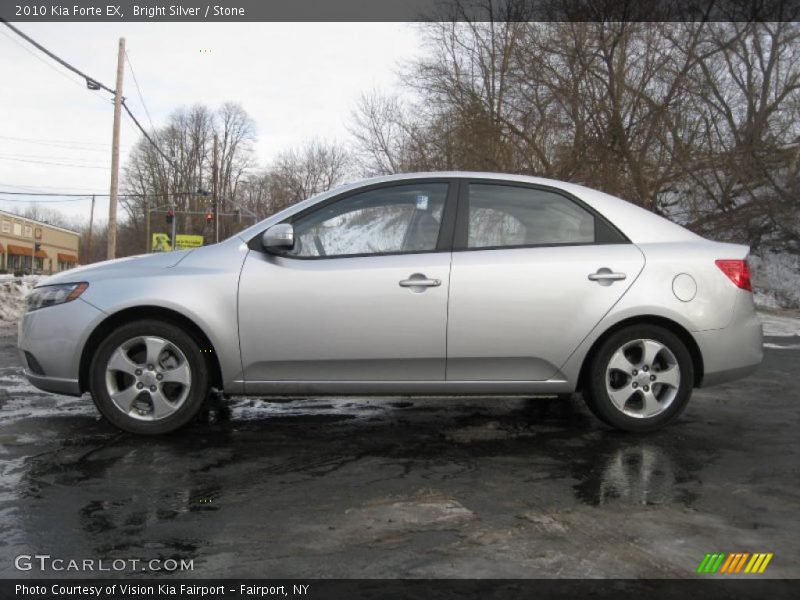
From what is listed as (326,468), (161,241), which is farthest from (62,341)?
(161,241)

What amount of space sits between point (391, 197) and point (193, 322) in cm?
146

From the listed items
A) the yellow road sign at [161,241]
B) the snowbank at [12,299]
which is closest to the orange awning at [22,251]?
the yellow road sign at [161,241]

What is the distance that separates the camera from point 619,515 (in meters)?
2.95

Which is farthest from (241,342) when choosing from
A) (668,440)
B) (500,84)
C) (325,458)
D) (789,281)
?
(789,281)

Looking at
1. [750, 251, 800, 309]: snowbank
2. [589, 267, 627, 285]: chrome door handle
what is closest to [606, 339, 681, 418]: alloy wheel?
[589, 267, 627, 285]: chrome door handle

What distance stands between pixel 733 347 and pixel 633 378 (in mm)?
670

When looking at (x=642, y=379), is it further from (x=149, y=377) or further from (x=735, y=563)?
(x=149, y=377)

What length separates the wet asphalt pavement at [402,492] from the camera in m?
2.54

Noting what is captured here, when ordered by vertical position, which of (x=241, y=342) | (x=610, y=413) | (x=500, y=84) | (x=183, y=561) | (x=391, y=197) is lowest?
(x=183, y=561)

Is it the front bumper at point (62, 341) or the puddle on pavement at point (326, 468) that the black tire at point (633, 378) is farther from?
the front bumper at point (62, 341)

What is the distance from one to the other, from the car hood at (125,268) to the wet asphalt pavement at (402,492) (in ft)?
3.16

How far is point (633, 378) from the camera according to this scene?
4.32 meters

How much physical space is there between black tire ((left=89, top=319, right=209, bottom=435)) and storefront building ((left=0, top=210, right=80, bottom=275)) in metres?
63.8
